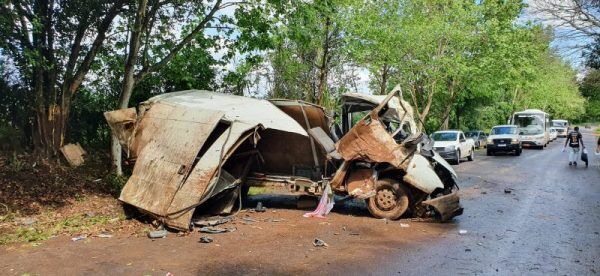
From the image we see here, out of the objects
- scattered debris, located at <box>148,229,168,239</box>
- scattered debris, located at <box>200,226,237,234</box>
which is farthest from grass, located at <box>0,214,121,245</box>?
scattered debris, located at <box>200,226,237,234</box>

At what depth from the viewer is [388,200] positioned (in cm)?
948

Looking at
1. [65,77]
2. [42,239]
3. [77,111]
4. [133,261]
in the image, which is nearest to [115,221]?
[42,239]

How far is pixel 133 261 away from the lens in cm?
642

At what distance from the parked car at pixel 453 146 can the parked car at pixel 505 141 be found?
4039 millimetres

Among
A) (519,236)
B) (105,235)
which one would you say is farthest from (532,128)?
(105,235)

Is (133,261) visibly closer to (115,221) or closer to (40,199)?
(115,221)

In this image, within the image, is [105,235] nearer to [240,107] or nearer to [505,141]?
[240,107]

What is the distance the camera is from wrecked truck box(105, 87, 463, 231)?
862 centimetres

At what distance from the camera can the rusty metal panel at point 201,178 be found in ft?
26.7

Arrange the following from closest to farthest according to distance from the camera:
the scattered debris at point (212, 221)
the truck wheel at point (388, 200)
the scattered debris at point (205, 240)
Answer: the scattered debris at point (205, 240) < the scattered debris at point (212, 221) < the truck wheel at point (388, 200)

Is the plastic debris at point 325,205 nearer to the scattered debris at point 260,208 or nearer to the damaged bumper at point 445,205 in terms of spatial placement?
the scattered debris at point 260,208

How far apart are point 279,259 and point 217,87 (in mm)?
10680

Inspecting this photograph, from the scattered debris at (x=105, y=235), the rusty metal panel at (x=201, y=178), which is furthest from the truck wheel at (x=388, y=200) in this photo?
the scattered debris at (x=105, y=235)

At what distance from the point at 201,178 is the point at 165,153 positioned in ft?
3.77
